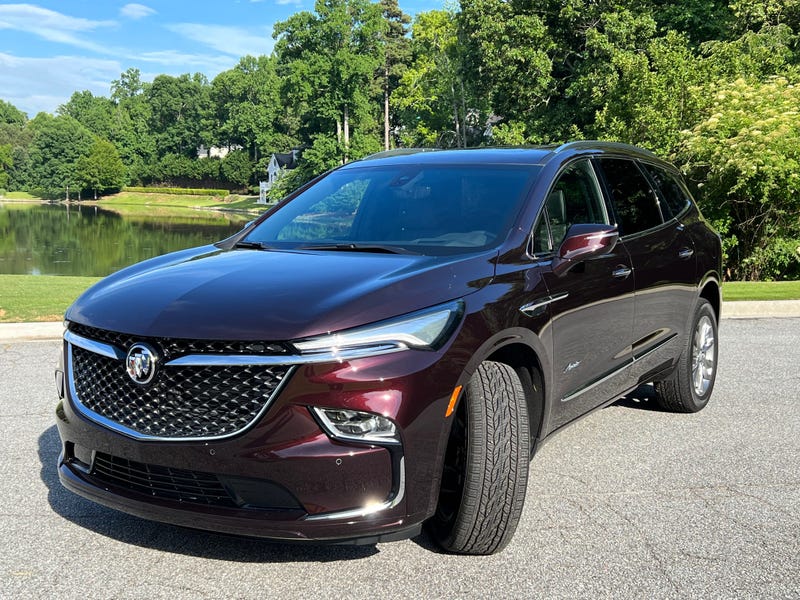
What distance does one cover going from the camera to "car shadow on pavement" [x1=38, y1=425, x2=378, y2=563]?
140 inches

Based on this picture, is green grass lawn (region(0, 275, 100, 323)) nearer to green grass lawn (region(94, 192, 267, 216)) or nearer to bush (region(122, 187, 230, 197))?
green grass lawn (region(94, 192, 267, 216))

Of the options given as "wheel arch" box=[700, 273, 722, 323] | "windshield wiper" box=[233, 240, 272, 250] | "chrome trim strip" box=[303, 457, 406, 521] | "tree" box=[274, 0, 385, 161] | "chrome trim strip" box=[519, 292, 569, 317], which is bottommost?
"chrome trim strip" box=[303, 457, 406, 521]

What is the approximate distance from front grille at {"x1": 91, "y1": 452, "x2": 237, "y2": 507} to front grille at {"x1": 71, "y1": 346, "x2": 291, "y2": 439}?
159mm

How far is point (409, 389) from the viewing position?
2.99m

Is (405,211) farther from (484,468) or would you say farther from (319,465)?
(319,465)

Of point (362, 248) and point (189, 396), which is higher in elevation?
point (362, 248)

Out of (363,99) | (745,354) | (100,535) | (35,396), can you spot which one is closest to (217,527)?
(100,535)

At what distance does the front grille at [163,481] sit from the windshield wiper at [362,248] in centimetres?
141

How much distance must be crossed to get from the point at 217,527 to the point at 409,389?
89cm

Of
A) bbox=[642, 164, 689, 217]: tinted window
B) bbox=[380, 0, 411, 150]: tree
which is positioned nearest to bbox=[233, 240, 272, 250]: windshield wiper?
bbox=[642, 164, 689, 217]: tinted window

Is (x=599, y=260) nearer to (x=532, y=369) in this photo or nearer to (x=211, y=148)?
(x=532, y=369)

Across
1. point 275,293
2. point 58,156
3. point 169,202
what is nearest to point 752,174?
point 275,293

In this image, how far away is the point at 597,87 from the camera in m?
31.6

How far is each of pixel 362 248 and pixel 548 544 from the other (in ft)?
5.43
